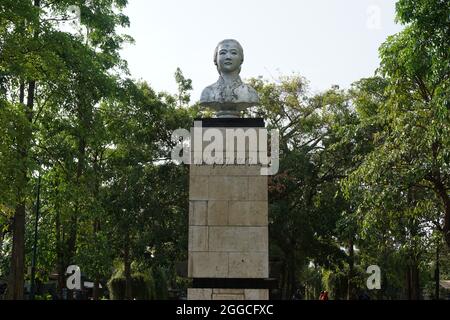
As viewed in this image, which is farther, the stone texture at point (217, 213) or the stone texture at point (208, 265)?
the stone texture at point (217, 213)

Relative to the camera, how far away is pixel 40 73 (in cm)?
1627

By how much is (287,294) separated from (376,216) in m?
12.6

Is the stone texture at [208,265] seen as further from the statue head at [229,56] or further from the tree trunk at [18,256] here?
the tree trunk at [18,256]

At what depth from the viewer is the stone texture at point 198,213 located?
1003 cm

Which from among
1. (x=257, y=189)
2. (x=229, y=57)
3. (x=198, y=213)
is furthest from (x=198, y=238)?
(x=229, y=57)

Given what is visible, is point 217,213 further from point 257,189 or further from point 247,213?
point 257,189

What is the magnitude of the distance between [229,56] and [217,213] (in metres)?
2.87

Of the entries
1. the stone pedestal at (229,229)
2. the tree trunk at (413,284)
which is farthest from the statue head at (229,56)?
the tree trunk at (413,284)

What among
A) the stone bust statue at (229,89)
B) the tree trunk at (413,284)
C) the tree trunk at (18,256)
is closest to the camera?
the stone bust statue at (229,89)

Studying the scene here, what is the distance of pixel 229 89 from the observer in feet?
35.5

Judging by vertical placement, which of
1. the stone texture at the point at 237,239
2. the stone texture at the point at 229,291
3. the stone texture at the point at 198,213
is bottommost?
the stone texture at the point at 229,291

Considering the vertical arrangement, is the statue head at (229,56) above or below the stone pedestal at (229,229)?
above

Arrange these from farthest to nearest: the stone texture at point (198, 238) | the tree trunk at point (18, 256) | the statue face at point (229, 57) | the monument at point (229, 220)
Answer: the tree trunk at point (18, 256) → the statue face at point (229, 57) → the stone texture at point (198, 238) → the monument at point (229, 220)
